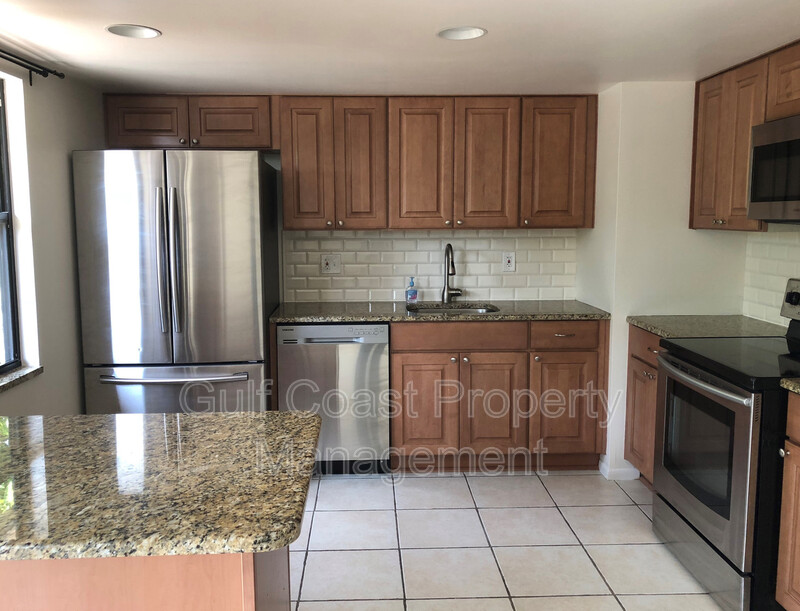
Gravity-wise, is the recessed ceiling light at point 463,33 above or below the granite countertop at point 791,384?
above

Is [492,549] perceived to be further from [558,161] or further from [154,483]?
[558,161]

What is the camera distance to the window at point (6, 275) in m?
2.86

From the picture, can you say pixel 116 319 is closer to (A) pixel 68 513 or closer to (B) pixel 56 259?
(B) pixel 56 259

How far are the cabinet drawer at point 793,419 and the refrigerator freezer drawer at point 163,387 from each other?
7.91 ft

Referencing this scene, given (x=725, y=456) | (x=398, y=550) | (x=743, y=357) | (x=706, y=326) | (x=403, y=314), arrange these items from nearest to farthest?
(x=725, y=456) → (x=743, y=357) → (x=398, y=550) → (x=706, y=326) → (x=403, y=314)

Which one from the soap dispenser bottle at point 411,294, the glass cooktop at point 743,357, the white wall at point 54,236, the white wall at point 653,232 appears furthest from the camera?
the soap dispenser bottle at point 411,294

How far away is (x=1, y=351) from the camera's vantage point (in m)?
2.87

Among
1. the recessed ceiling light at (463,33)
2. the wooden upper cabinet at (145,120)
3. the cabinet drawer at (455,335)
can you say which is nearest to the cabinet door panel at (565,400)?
the cabinet drawer at (455,335)

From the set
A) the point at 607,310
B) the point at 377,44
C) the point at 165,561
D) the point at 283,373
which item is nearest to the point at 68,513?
the point at 165,561

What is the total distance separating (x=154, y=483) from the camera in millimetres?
1414

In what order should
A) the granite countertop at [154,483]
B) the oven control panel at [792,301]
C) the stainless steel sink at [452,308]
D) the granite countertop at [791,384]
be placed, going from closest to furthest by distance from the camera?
1. the granite countertop at [154,483]
2. the granite countertop at [791,384]
3. the oven control panel at [792,301]
4. the stainless steel sink at [452,308]

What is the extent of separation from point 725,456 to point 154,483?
2.04 meters

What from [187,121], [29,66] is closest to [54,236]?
[29,66]

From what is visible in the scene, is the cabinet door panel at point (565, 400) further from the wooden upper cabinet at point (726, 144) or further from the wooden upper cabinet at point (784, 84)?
the wooden upper cabinet at point (784, 84)
